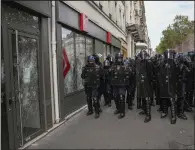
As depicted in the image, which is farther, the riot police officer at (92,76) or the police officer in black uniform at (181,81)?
the riot police officer at (92,76)

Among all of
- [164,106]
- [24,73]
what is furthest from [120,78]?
[24,73]

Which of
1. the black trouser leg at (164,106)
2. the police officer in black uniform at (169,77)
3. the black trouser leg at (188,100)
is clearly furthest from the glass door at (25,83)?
the black trouser leg at (188,100)

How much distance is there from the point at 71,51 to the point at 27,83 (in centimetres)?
334

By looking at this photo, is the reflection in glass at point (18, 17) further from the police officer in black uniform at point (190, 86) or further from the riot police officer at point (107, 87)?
the police officer in black uniform at point (190, 86)

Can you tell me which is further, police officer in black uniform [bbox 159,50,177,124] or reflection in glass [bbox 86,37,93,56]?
reflection in glass [bbox 86,37,93,56]

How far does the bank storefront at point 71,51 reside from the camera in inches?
293

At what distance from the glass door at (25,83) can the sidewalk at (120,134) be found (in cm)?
38

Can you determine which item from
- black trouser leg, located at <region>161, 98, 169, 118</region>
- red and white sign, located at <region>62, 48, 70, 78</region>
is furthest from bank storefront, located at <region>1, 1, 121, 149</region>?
black trouser leg, located at <region>161, 98, 169, 118</region>

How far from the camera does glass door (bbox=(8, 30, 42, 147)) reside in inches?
197

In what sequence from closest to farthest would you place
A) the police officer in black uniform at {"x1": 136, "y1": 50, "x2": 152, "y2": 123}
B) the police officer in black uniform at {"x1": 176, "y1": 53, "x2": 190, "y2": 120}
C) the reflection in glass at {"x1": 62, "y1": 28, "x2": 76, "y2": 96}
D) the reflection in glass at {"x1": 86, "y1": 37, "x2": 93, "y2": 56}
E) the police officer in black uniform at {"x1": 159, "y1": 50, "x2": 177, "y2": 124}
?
the police officer in black uniform at {"x1": 159, "y1": 50, "x2": 177, "y2": 124}, the police officer in black uniform at {"x1": 176, "y1": 53, "x2": 190, "y2": 120}, the police officer in black uniform at {"x1": 136, "y1": 50, "x2": 152, "y2": 123}, the reflection in glass at {"x1": 62, "y1": 28, "x2": 76, "y2": 96}, the reflection in glass at {"x1": 86, "y1": 37, "x2": 93, "y2": 56}

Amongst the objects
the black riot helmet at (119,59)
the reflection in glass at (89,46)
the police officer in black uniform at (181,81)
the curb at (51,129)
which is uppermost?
the reflection in glass at (89,46)

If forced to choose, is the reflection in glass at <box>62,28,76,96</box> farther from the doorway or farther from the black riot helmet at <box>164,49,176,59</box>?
the black riot helmet at <box>164,49,176,59</box>

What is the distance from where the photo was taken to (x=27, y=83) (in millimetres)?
5645

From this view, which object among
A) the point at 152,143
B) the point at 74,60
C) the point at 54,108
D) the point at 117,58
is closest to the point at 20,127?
the point at 54,108
